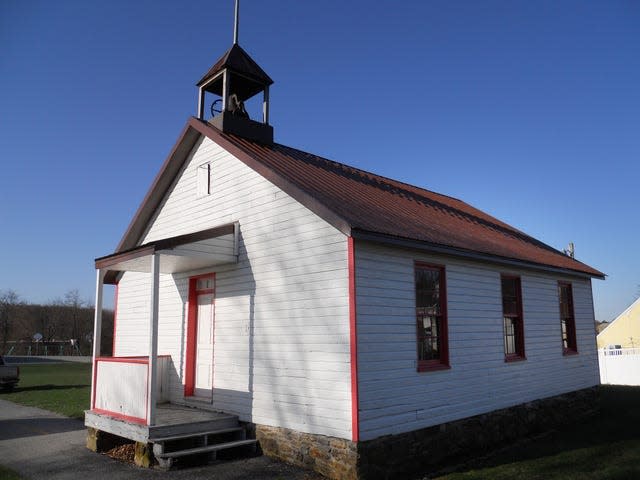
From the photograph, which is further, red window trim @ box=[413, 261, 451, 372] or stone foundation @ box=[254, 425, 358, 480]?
red window trim @ box=[413, 261, 451, 372]

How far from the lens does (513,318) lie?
38.5ft

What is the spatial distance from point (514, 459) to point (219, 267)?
642 cm

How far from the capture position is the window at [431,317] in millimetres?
9023

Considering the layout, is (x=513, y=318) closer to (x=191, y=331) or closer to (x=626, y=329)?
(x=191, y=331)

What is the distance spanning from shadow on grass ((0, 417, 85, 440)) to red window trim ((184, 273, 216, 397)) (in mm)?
3214

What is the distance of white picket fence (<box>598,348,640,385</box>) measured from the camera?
22391mm

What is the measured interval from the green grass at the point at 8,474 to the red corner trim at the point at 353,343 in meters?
4.99

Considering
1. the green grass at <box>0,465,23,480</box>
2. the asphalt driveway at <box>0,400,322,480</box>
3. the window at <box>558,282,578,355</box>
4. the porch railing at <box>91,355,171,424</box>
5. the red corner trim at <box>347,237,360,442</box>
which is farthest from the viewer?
the window at <box>558,282,578,355</box>

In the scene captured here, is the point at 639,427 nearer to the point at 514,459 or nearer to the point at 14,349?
the point at 514,459

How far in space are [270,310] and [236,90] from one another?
262 inches

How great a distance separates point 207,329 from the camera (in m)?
10.7

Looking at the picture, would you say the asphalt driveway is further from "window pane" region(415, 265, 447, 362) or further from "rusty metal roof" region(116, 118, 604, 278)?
"rusty metal roof" region(116, 118, 604, 278)

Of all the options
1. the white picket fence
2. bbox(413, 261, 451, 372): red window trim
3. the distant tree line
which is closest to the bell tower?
bbox(413, 261, 451, 372): red window trim

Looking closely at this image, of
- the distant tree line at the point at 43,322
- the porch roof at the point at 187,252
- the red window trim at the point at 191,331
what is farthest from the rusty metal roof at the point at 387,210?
the distant tree line at the point at 43,322
